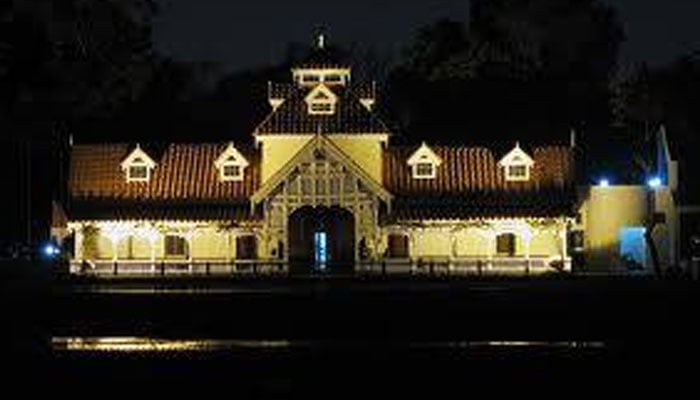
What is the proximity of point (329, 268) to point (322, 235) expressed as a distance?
2356 millimetres

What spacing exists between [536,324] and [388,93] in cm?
5248

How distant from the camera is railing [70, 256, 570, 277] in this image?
65938 mm

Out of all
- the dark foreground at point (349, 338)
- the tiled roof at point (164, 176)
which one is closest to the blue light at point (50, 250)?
the tiled roof at point (164, 176)

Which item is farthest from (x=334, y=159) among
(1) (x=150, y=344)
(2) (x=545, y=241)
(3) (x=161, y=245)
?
(1) (x=150, y=344)

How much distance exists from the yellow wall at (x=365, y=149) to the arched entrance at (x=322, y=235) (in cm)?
206

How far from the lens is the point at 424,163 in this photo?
227 feet

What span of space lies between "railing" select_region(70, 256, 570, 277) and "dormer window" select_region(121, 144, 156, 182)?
3758mm

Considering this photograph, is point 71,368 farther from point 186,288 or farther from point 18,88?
point 186,288

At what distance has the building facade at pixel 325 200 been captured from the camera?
6744 centimetres

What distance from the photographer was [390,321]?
38188 millimetres

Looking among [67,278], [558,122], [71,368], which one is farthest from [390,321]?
[558,122]

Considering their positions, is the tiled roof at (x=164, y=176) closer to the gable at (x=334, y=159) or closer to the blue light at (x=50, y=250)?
the gable at (x=334, y=159)

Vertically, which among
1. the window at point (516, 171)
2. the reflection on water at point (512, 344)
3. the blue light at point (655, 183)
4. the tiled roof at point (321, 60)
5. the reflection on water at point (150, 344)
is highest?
the tiled roof at point (321, 60)

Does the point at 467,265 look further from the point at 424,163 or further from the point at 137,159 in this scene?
the point at 137,159
